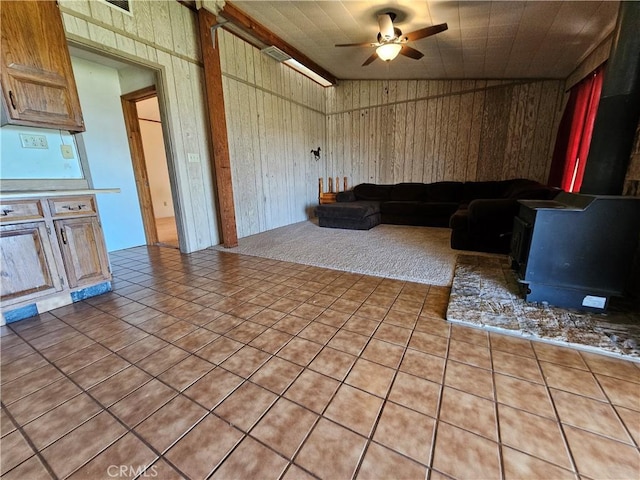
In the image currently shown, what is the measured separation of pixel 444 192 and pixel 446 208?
621mm

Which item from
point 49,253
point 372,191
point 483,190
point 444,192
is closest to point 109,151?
point 49,253

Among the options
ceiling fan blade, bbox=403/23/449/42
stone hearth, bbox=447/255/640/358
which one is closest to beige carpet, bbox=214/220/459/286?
stone hearth, bbox=447/255/640/358

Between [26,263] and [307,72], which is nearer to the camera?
[26,263]

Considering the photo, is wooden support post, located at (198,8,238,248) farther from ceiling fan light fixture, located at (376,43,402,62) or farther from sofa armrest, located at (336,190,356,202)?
sofa armrest, located at (336,190,356,202)

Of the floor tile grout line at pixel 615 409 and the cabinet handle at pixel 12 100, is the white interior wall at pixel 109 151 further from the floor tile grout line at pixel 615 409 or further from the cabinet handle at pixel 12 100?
the floor tile grout line at pixel 615 409

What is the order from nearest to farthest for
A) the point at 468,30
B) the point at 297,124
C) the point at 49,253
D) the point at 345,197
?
the point at 49,253 → the point at 468,30 → the point at 297,124 → the point at 345,197

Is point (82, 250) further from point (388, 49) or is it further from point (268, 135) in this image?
point (388, 49)

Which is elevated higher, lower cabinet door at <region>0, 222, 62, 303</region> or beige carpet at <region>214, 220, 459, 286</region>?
lower cabinet door at <region>0, 222, 62, 303</region>

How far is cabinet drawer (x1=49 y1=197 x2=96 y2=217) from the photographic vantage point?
2.11 m

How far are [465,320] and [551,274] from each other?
2.37 feet

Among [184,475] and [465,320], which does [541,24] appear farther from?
[184,475]

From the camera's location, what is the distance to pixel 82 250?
2297mm

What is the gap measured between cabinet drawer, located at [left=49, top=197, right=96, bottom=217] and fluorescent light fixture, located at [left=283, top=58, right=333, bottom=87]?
401 centimetres

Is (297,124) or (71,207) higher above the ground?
(297,124)
